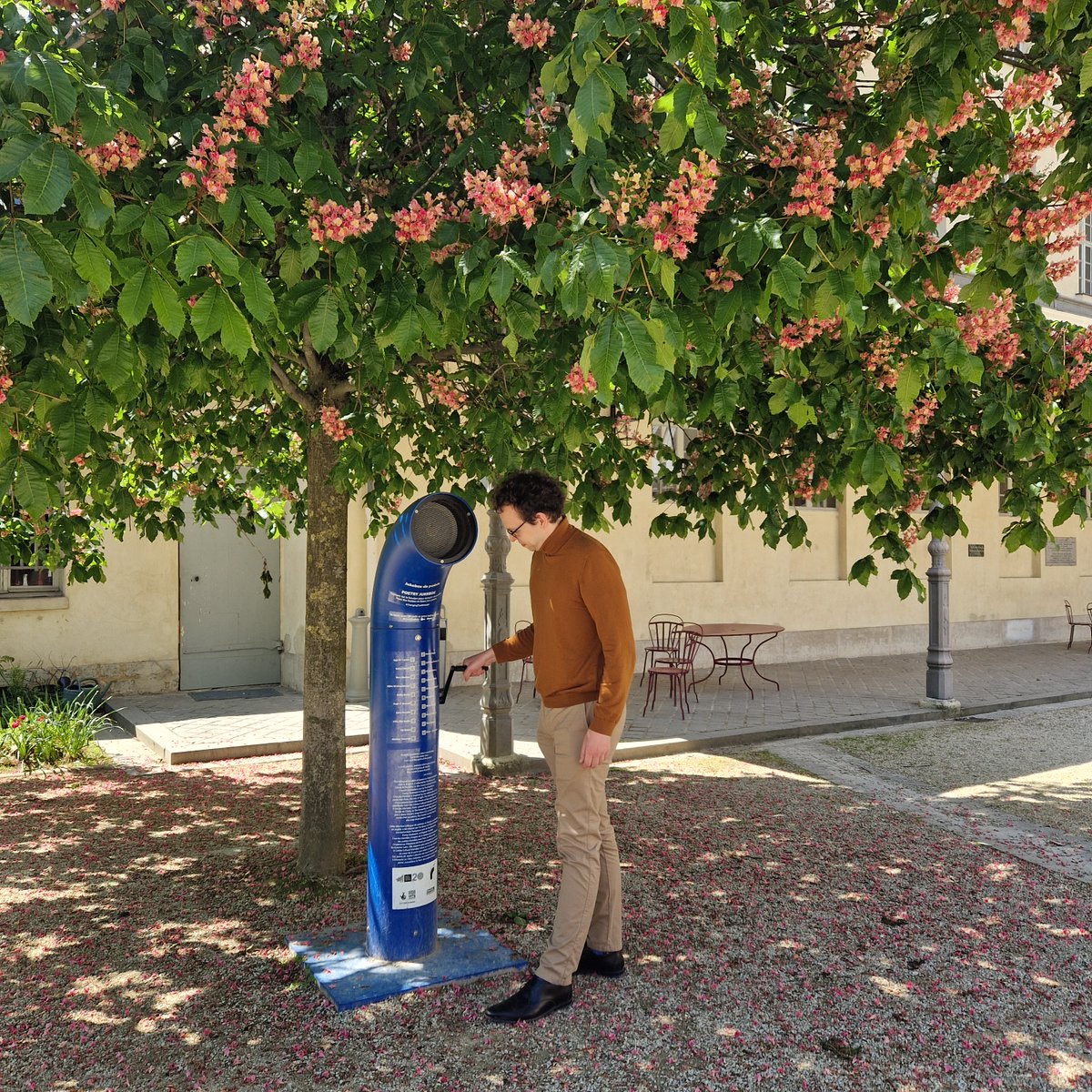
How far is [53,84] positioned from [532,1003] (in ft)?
11.1

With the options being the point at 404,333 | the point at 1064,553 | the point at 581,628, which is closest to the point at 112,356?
the point at 404,333

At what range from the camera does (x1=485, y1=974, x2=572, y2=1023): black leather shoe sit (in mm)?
3635

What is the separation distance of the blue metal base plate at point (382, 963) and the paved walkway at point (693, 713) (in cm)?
369

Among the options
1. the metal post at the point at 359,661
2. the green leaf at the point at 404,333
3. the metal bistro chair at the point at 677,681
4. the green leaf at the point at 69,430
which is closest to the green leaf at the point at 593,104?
the green leaf at the point at 404,333

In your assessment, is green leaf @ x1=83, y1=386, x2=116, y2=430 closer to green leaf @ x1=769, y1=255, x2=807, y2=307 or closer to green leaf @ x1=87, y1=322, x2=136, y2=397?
green leaf @ x1=87, y1=322, x2=136, y2=397

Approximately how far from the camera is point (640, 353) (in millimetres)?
2383

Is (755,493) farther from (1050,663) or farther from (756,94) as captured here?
(1050,663)

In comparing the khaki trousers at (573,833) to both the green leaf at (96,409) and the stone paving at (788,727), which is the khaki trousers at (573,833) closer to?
the green leaf at (96,409)

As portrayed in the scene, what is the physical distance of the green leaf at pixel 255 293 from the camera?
9.21ft

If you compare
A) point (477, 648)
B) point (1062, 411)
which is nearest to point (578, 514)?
point (1062, 411)

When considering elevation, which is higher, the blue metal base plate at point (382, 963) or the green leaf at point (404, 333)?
the green leaf at point (404, 333)

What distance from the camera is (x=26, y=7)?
10.0 ft

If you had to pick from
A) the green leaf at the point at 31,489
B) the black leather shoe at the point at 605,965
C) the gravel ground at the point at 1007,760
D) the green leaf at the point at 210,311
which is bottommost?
the gravel ground at the point at 1007,760

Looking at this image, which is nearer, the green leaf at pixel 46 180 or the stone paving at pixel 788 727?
the green leaf at pixel 46 180
